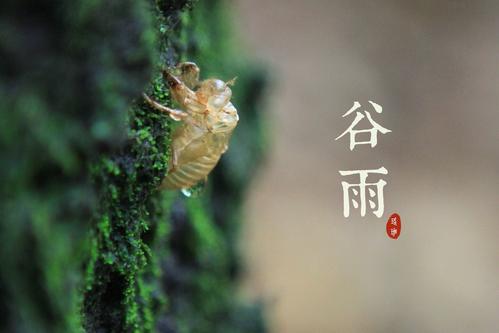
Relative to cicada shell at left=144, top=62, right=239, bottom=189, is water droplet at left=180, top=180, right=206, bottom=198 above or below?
below

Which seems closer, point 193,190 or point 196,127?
point 196,127

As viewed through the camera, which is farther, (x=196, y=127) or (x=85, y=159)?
(x=85, y=159)

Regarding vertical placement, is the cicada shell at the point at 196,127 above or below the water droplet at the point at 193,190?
above

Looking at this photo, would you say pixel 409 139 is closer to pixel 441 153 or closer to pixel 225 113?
pixel 441 153
